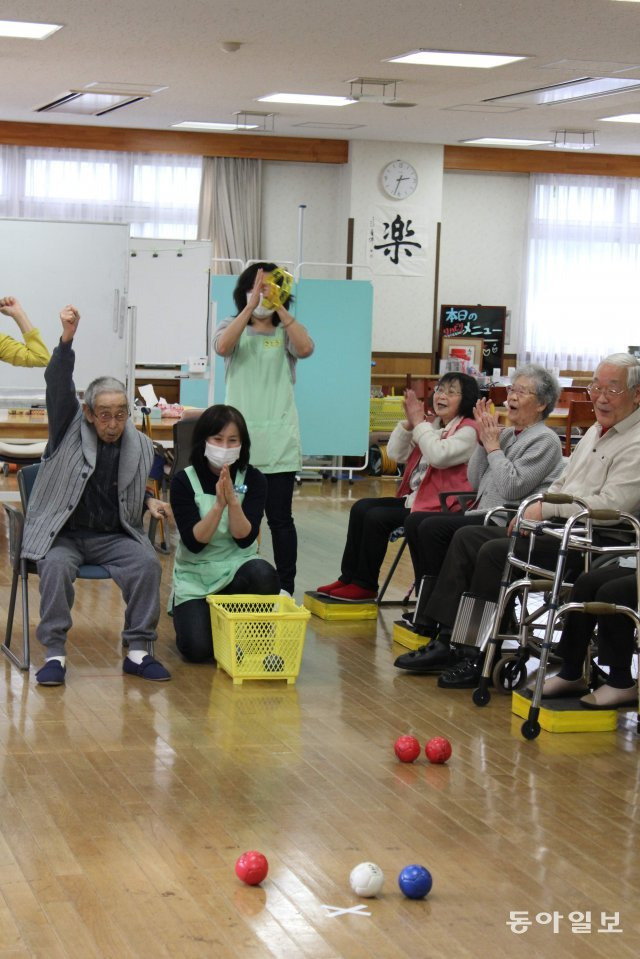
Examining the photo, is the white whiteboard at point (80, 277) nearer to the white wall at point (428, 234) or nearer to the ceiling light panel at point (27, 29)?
the ceiling light panel at point (27, 29)

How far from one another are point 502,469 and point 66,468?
1628 millimetres

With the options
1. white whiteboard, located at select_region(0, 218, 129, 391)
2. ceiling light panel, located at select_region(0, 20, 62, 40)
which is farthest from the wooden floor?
ceiling light panel, located at select_region(0, 20, 62, 40)

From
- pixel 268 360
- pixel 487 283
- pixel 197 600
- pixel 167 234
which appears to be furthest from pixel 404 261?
pixel 197 600

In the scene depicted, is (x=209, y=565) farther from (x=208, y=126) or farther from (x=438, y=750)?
(x=208, y=126)

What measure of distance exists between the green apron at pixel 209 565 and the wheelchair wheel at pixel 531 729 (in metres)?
1.33

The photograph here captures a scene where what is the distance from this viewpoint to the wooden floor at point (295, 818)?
2674 millimetres

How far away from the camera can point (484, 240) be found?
13.0 meters

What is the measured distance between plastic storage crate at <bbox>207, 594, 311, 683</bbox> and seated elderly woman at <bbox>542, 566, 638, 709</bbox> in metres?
0.90

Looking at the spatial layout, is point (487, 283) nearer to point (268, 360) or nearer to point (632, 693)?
point (268, 360)

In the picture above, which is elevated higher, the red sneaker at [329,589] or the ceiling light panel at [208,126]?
the ceiling light panel at [208,126]

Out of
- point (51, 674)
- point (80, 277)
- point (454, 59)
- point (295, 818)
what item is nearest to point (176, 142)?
point (454, 59)

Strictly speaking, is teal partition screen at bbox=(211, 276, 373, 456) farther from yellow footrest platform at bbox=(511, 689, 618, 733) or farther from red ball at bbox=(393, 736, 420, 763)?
red ball at bbox=(393, 736, 420, 763)

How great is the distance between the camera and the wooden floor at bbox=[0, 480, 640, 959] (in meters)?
2.67

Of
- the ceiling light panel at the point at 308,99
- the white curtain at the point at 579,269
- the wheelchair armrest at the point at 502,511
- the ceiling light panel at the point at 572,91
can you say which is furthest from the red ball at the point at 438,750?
the white curtain at the point at 579,269
